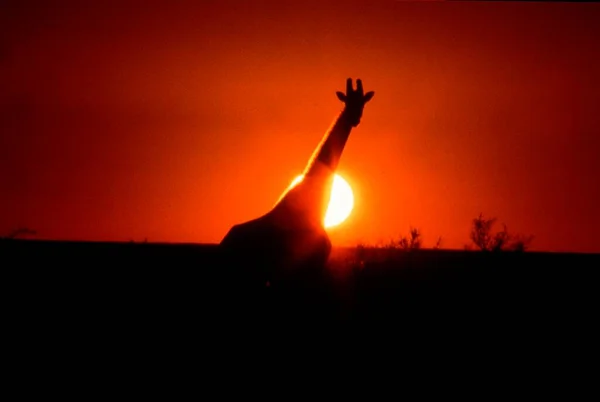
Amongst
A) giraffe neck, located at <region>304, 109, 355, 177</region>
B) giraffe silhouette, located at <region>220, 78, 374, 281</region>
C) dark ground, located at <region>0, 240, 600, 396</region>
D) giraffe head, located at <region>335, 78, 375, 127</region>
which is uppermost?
giraffe head, located at <region>335, 78, 375, 127</region>

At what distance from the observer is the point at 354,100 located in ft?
39.1

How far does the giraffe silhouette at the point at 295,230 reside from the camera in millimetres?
8359

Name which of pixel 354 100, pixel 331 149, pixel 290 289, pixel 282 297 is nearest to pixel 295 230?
pixel 290 289

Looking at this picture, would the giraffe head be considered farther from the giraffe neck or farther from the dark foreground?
the dark foreground

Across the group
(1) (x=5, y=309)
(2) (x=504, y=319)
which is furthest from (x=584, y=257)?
(1) (x=5, y=309)

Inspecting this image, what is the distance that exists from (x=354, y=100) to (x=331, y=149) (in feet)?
4.85

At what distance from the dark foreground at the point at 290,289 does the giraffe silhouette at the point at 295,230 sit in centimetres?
21

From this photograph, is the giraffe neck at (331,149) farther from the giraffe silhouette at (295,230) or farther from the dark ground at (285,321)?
the dark ground at (285,321)

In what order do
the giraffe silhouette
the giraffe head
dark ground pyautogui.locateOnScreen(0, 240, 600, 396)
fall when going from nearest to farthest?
the giraffe silhouette < dark ground pyautogui.locateOnScreen(0, 240, 600, 396) < the giraffe head

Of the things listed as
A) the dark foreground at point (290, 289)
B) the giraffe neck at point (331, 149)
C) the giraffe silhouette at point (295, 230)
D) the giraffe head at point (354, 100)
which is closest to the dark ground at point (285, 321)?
the dark foreground at point (290, 289)

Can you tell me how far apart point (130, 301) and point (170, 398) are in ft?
9.48

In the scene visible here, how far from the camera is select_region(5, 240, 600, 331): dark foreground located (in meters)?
8.56

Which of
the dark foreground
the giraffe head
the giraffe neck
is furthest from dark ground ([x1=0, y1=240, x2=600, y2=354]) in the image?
the giraffe head

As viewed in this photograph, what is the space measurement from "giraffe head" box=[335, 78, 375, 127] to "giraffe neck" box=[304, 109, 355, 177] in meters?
0.07
